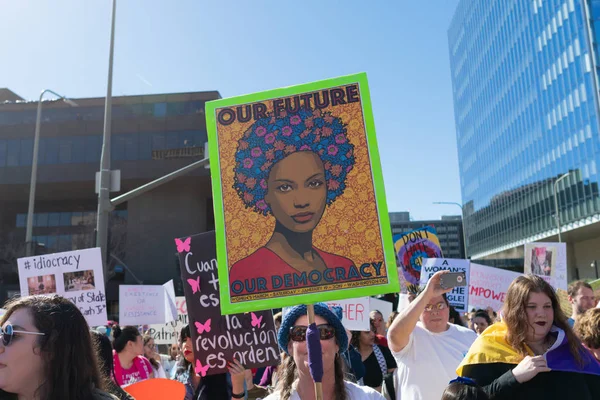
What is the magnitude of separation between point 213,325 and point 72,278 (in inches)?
168

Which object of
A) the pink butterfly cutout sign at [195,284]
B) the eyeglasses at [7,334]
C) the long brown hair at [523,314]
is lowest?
the long brown hair at [523,314]

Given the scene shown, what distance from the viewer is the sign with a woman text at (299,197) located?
2.84 meters

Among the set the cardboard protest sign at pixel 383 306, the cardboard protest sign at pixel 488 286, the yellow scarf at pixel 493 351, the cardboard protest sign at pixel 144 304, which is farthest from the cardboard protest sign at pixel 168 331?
the yellow scarf at pixel 493 351

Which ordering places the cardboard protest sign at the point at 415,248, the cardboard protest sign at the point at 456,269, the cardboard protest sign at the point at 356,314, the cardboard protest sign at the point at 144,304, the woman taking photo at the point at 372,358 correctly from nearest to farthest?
the woman taking photo at the point at 372,358 < the cardboard protest sign at the point at 356,314 < the cardboard protest sign at the point at 456,269 < the cardboard protest sign at the point at 415,248 < the cardboard protest sign at the point at 144,304

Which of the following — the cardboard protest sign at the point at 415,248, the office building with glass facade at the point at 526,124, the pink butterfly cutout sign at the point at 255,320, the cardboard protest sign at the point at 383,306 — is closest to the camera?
the pink butterfly cutout sign at the point at 255,320

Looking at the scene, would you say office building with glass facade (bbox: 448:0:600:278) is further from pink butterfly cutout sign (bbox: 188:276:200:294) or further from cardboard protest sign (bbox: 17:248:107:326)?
pink butterfly cutout sign (bbox: 188:276:200:294)

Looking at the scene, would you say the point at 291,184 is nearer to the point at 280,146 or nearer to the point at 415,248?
the point at 280,146

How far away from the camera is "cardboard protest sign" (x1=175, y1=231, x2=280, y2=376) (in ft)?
13.4

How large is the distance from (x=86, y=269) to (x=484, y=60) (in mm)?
57082

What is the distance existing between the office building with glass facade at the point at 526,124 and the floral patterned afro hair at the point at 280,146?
2807 cm

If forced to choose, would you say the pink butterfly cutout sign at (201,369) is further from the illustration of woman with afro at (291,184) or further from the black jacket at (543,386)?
the black jacket at (543,386)

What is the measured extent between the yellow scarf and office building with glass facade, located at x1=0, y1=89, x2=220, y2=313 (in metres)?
37.9

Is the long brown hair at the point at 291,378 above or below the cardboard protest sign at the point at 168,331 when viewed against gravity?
above

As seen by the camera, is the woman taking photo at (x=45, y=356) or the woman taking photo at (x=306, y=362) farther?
the woman taking photo at (x=306, y=362)
